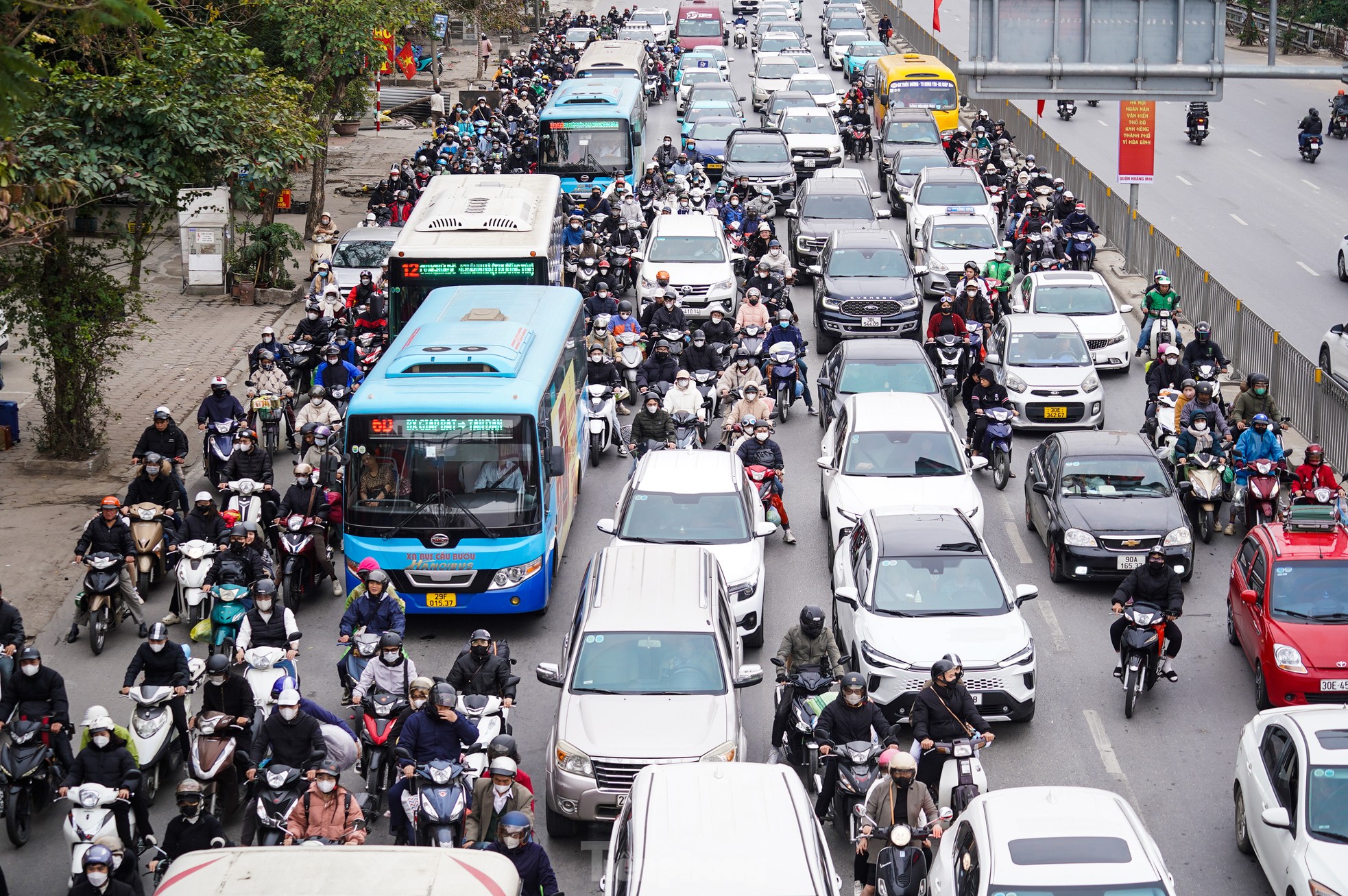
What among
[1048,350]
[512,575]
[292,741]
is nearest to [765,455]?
[512,575]

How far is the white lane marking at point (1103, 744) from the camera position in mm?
14094

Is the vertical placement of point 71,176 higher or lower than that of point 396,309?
higher

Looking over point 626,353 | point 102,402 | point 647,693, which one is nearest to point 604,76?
point 626,353

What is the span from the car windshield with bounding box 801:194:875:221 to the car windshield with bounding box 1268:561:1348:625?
60.1 feet

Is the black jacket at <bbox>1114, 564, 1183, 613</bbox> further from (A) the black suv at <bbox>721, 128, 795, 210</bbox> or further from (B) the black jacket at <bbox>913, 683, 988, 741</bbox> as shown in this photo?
(A) the black suv at <bbox>721, 128, 795, 210</bbox>

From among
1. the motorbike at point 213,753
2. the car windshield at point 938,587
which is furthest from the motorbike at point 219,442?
the car windshield at point 938,587

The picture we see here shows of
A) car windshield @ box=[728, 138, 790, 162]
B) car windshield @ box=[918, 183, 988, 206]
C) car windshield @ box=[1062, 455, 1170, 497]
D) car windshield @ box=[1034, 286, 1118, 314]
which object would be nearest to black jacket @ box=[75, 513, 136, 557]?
car windshield @ box=[1062, 455, 1170, 497]

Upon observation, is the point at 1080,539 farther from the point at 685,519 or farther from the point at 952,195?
the point at 952,195

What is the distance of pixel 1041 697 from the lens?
613 inches

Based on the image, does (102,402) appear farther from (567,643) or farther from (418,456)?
(567,643)

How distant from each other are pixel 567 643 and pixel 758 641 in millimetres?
3309

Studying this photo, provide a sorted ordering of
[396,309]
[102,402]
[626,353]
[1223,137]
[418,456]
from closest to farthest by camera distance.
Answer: [418,456]
[396,309]
[102,402]
[626,353]
[1223,137]

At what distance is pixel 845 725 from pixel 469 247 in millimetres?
10884

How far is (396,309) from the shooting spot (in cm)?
2155
